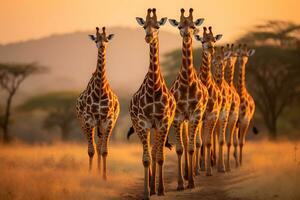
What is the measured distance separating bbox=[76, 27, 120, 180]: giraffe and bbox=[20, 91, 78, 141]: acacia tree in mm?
18874

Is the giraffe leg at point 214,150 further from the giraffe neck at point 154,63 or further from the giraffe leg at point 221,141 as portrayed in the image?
the giraffe neck at point 154,63

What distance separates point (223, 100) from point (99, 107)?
3.67 meters

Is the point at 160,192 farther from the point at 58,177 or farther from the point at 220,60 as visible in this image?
the point at 220,60

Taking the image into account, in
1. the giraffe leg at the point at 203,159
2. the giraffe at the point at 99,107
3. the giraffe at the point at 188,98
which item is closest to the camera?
the giraffe at the point at 188,98

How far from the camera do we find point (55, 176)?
13727mm

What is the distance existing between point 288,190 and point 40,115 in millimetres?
32222

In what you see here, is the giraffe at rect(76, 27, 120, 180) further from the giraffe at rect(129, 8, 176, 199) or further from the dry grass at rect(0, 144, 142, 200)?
the giraffe at rect(129, 8, 176, 199)

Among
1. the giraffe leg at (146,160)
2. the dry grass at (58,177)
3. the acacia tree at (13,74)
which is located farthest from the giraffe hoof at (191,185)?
the acacia tree at (13,74)

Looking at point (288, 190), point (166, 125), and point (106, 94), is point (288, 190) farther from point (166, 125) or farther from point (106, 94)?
point (106, 94)

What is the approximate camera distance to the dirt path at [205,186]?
12515 millimetres

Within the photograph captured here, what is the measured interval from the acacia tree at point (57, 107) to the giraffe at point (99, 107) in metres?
18.9

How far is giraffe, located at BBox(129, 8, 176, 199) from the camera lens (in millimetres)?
11945

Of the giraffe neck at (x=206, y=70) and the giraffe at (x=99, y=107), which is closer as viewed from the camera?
the giraffe at (x=99, y=107)

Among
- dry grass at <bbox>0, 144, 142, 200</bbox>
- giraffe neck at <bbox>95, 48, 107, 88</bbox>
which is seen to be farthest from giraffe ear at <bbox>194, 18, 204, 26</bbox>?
dry grass at <bbox>0, 144, 142, 200</bbox>
